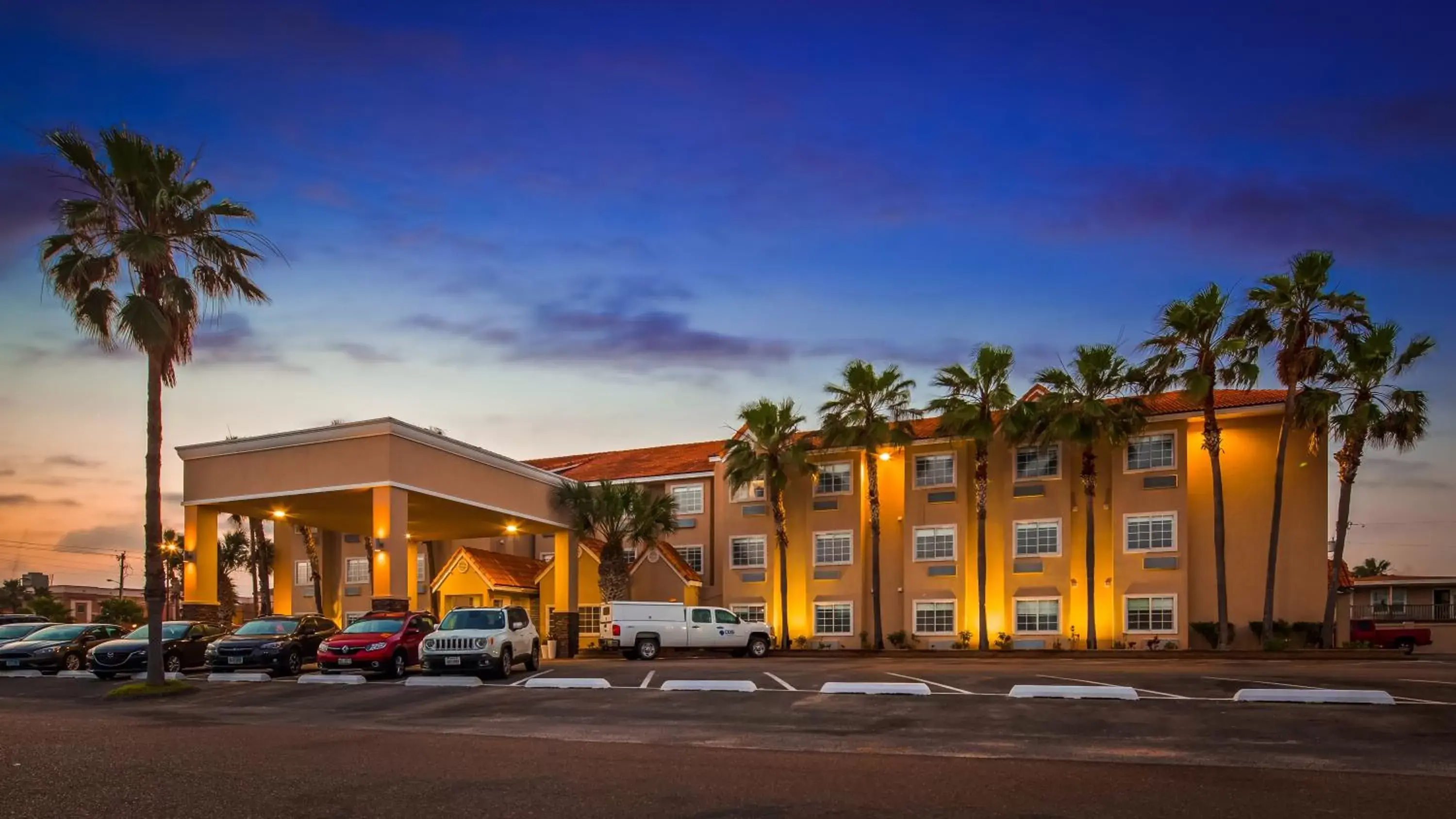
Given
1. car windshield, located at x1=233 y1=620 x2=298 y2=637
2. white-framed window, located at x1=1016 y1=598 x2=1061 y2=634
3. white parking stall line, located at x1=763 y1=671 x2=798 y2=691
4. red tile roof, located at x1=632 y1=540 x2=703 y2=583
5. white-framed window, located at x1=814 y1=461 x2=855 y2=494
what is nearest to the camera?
white parking stall line, located at x1=763 y1=671 x2=798 y2=691

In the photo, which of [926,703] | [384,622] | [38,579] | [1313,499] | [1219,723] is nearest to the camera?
[1219,723]

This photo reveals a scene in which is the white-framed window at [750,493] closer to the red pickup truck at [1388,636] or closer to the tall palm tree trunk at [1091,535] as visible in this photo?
the tall palm tree trunk at [1091,535]

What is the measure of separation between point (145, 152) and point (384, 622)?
12100 mm

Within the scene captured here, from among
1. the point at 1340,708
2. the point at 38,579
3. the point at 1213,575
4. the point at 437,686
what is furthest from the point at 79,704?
the point at 38,579

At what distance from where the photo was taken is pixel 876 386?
1831 inches

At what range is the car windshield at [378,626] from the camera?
28.3 meters

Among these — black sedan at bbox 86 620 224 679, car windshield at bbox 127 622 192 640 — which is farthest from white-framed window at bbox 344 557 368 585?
car windshield at bbox 127 622 192 640

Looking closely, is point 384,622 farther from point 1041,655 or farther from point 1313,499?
point 1313,499

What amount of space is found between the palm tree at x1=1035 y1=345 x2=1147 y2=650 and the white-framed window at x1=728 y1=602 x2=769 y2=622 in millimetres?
13861

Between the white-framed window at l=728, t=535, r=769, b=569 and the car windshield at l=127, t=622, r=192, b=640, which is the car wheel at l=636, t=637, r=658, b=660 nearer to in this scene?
the white-framed window at l=728, t=535, r=769, b=569

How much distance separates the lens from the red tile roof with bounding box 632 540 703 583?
49812 millimetres

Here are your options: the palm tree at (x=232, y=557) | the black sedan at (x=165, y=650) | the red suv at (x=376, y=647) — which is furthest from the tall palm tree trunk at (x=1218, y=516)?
the palm tree at (x=232, y=557)

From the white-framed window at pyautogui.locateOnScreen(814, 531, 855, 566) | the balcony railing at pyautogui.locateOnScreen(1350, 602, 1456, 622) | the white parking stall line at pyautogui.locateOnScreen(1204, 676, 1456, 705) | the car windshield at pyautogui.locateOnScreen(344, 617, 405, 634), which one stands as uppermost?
the white-framed window at pyautogui.locateOnScreen(814, 531, 855, 566)

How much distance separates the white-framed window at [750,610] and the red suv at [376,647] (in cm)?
2268
